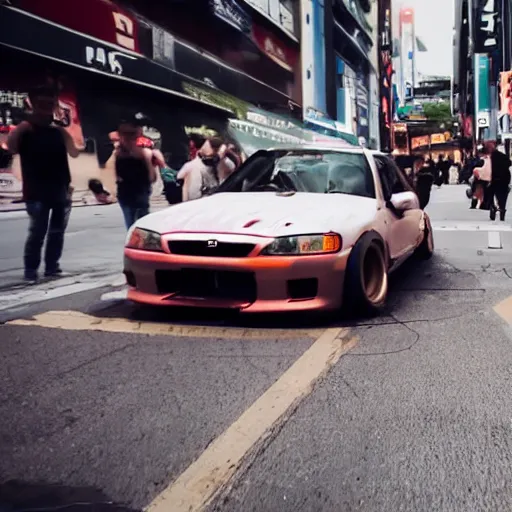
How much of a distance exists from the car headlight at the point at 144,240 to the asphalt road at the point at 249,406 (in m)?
0.54

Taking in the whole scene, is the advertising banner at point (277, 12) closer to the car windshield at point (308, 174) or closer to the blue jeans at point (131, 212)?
the car windshield at point (308, 174)

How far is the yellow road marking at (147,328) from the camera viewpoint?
4.70 metres

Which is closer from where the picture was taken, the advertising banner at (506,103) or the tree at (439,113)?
the advertising banner at (506,103)

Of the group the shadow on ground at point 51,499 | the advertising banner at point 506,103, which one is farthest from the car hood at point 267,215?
the advertising banner at point 506,103

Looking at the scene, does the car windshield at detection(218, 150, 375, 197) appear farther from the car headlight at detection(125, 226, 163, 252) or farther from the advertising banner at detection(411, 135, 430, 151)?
the advertising banner at detection(411, 135, 430, 151)

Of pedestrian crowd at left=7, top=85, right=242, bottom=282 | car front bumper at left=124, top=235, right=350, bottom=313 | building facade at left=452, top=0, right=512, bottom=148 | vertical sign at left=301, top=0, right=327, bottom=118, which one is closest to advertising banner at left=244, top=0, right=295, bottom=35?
vertical sign at left=301, top=0, right=327, bottom=118

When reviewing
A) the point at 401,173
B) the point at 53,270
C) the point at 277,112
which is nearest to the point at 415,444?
the point at 53,270

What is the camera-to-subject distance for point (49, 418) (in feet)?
10.4

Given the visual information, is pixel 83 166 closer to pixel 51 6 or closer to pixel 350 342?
pixel 51 6

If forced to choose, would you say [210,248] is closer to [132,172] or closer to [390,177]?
[132,172]

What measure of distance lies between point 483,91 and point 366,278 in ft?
162

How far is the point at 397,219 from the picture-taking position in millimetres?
6133

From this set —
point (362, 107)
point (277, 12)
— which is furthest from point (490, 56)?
point (277, 12)

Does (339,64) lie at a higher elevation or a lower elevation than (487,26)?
lower
